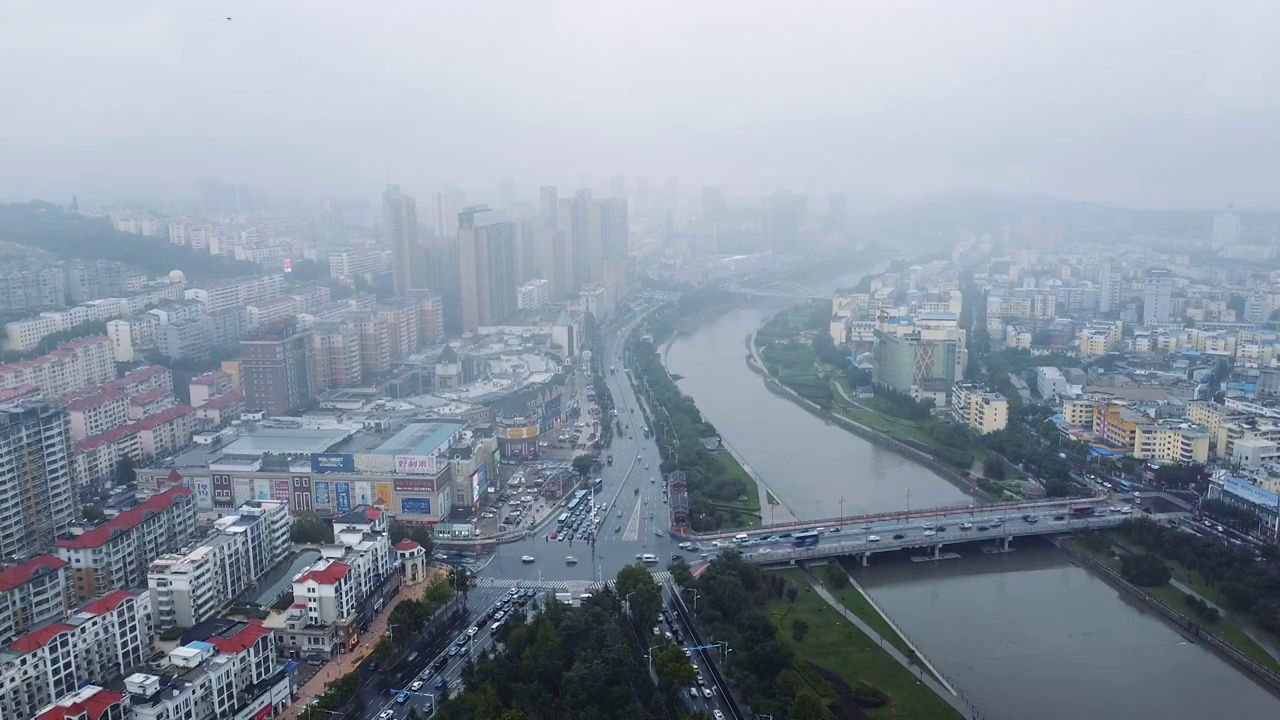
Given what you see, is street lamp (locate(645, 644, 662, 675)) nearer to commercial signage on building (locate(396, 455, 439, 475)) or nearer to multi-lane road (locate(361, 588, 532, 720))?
multi-lane road (locate(361, 588, 532, 720))

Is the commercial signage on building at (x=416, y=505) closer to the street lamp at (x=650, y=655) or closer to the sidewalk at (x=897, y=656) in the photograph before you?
the street lamp at (x=650, y=655)

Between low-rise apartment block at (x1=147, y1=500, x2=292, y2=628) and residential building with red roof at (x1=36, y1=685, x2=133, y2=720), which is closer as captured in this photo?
residential building with red roof at (x1=36, y1=685, x2=133, y2=720)

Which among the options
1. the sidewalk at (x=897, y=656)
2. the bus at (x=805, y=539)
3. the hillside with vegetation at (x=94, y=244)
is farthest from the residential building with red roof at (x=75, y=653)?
the hillside with vegetation at (x=94, y=244)

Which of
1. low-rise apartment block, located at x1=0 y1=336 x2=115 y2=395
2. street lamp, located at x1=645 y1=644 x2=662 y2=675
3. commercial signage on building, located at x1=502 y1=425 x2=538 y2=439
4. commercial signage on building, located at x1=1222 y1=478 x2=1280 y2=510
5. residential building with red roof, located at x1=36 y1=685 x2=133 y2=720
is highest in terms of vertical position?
low-rise apartment block, located at x1=0 y1=336 x2=115 y2=395

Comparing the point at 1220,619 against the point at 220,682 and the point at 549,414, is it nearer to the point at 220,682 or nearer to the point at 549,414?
the point at 220,682

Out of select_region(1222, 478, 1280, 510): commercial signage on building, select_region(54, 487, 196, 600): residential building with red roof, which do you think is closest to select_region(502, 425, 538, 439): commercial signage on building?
select_region(54, 487, 196, 600): residential building with red roof

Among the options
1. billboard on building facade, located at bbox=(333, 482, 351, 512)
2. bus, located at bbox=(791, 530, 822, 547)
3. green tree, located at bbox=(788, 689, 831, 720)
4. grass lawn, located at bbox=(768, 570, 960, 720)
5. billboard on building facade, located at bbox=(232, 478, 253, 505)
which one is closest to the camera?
green tree, located at bbox=(788, 689, 831, 720)
